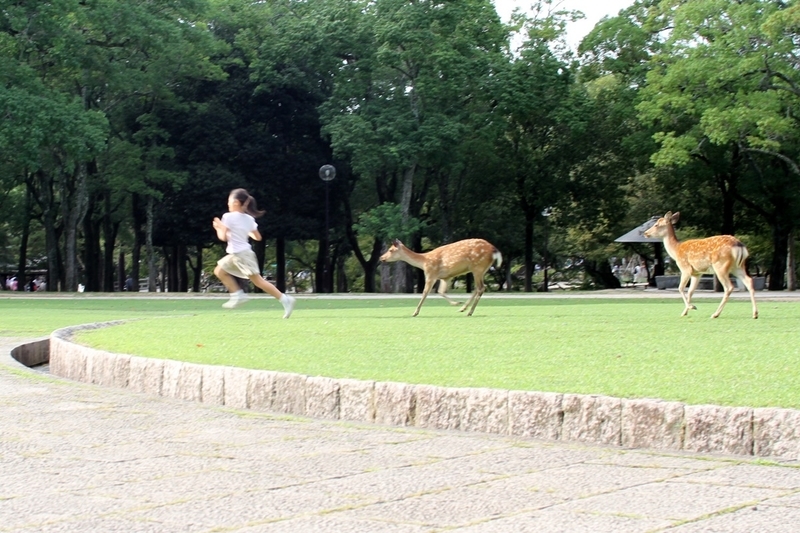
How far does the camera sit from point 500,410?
7844 millimetres

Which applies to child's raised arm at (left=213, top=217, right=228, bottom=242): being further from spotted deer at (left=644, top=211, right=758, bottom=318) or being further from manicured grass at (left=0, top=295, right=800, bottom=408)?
spotted deer at (left=644, top=211, right=758, bottom=318)

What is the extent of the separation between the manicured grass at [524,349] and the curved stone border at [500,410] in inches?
12.8

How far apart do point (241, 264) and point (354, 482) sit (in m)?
10.9

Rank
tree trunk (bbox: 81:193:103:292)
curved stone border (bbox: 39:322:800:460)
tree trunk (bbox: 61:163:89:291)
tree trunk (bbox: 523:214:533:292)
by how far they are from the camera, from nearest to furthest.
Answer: curved stone border (bbox: 39:322:800:460), tree trunk (bbox: 61:163:89:291), tree trunk (bbox: 523:214:533:292), tree trunk (bbox: 81:193:103:292)

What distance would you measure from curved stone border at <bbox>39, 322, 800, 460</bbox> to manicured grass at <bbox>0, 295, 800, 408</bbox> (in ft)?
1.07

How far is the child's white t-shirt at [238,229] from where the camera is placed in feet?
54.9

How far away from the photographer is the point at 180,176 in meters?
50.9

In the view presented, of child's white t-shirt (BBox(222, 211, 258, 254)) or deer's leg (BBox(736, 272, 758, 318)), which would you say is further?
deer's leg (BBox(736, 272, 758, 318))

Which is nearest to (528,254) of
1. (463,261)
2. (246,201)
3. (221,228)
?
(463,261)

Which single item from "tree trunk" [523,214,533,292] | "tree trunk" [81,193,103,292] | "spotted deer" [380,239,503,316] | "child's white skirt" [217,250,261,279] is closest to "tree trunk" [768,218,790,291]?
"tree trunk" [523,214,533,292]

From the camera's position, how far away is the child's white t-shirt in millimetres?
16719

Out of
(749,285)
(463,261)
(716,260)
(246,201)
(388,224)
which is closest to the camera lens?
(246,201)

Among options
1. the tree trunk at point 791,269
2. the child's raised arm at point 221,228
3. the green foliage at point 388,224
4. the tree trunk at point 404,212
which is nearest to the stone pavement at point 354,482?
the child's raised arm at point 221,228

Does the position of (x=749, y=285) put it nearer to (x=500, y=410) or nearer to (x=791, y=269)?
(x=500, y=410)
